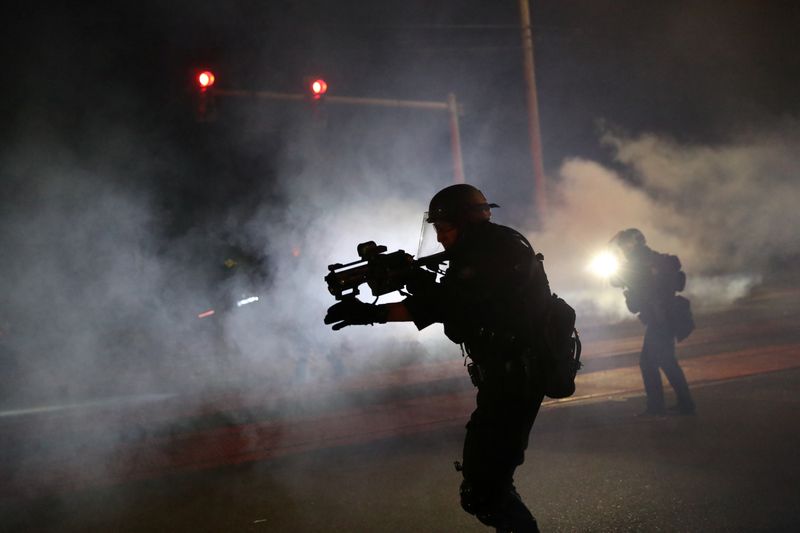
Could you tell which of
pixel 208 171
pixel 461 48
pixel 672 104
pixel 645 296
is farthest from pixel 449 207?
pixel 208 171

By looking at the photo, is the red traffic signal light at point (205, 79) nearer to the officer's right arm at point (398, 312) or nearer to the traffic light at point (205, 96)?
the traffic light at point (205, 96)

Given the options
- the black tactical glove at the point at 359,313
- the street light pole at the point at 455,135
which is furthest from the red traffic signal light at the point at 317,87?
the black tactical glove at the point at 359,313

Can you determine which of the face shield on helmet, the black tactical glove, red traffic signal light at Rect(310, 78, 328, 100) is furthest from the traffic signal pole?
the black tactical glove

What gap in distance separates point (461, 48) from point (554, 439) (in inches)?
549

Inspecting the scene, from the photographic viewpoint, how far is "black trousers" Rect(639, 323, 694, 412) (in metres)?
5.76

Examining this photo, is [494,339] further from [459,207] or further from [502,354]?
[459,207]

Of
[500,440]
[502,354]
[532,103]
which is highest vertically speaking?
[532,103]

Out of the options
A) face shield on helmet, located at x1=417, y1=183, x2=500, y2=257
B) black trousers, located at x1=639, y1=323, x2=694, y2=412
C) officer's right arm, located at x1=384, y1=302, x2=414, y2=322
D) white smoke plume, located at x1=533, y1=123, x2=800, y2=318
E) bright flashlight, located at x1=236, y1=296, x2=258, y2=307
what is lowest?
black trousers, located at x1=639, y1=323, x2=694, y2=412

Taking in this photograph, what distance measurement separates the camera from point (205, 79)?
9.93 m

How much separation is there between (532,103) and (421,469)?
36.2ft

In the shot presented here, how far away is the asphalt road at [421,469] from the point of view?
386 cm

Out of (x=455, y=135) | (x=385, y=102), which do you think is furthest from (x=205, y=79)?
(x=455, y=135)

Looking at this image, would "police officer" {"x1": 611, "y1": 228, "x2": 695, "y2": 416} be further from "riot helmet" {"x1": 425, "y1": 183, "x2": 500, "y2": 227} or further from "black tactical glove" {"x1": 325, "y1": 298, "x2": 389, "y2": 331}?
"black tactical glove" {"x1": 325, "y1": 298, "x2": 389, "y2": 331}

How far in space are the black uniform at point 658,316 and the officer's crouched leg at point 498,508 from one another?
3486 millimetres
